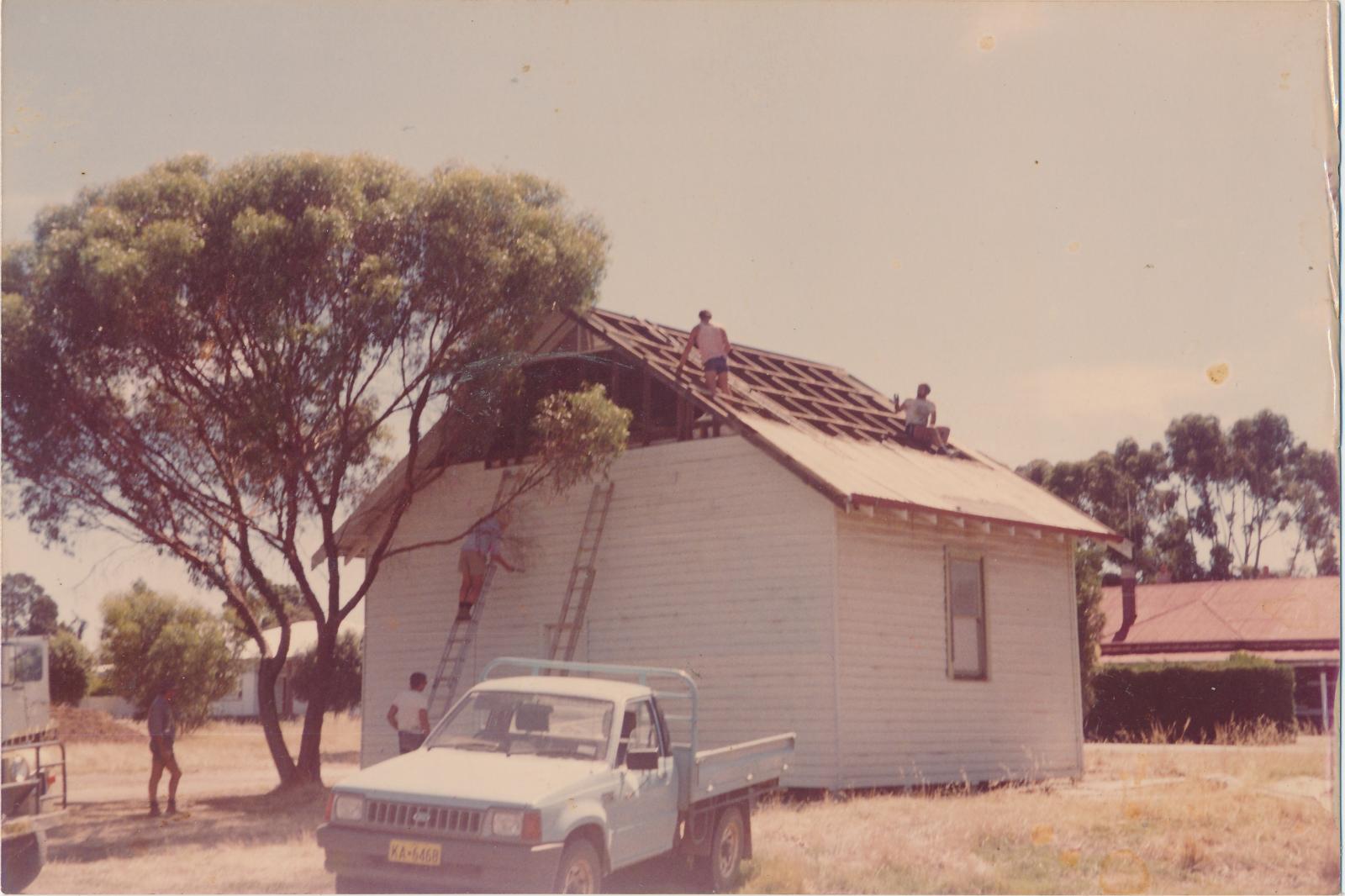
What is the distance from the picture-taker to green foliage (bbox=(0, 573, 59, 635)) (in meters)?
14.4

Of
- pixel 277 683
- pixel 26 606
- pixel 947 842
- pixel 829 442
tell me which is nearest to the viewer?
pixel 947 842

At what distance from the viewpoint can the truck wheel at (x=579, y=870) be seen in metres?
8.45

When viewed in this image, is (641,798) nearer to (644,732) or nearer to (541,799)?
(644,732)

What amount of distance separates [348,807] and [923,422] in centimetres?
1408

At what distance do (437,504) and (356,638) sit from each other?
82.1 feet

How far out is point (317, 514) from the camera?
18250 millimetres

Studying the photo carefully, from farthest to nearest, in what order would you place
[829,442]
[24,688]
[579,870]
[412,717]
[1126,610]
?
[1126,610], [829,442], [412,717], [24,688], [579,870]

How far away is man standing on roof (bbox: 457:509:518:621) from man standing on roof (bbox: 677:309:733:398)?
11.6 feet

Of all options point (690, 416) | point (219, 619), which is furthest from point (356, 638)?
point (690, 416)

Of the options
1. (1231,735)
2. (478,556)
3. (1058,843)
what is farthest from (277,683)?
(1058,843)

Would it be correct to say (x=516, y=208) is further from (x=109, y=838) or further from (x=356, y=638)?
(x=356, y=638)

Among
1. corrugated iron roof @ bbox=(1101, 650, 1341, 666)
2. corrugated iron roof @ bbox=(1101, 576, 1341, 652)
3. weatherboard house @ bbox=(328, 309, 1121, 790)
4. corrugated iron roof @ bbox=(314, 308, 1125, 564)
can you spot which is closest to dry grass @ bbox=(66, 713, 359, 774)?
weatherboard house @ bbox=(328, 309, 1121, 790)

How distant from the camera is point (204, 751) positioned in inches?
1188

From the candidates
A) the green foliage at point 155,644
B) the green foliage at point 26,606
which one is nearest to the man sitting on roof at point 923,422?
the green foliage at point 26,606
